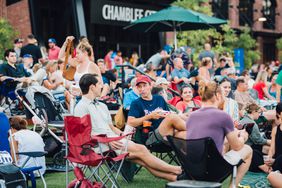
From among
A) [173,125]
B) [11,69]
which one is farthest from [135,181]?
[11,69]

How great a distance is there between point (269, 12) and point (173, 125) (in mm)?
42715

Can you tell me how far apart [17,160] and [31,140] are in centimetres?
33

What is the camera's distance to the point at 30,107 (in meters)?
12.2

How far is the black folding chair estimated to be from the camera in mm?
7496

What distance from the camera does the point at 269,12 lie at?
5059 centimetres

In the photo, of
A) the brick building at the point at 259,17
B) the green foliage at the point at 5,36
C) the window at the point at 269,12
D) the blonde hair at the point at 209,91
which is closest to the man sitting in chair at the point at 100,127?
the blonde hair at the point at 209,91

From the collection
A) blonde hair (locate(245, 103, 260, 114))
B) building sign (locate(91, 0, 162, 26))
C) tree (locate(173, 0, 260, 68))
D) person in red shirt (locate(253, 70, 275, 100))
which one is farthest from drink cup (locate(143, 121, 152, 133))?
tree (locate(173, 0, 260, 68))

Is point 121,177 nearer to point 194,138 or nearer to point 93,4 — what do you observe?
point 194,138

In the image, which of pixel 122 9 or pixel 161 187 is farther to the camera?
pixel 122 9

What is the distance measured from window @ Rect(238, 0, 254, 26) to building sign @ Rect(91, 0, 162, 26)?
66.9 feet

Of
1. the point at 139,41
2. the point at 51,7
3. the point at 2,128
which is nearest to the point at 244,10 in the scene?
the point at 139,41

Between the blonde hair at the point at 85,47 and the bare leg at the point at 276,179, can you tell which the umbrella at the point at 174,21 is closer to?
the blonde hair at the point at 85,47

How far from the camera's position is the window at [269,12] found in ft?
163

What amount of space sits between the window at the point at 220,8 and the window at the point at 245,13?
69.5 inches
